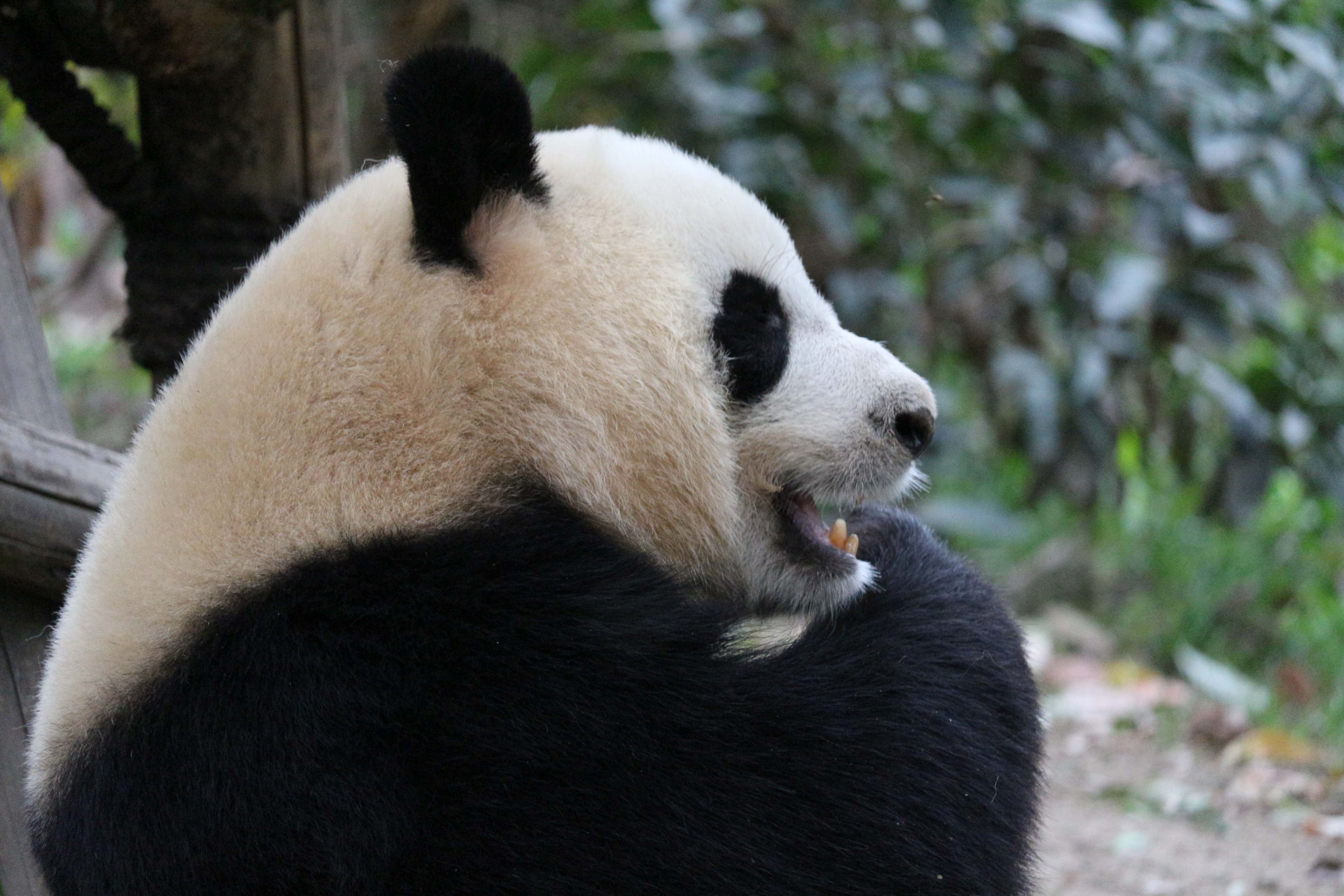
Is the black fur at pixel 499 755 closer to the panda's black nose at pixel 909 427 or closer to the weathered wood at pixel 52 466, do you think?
the panda's black nose at pixel 909 427

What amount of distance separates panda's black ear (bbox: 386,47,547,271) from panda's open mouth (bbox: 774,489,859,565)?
0.65m

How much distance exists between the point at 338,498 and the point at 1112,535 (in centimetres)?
492

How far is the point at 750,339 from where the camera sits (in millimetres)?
2068

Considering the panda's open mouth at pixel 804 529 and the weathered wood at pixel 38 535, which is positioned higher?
the panda's open mouth at pixel 804 529

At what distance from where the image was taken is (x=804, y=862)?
1.73m

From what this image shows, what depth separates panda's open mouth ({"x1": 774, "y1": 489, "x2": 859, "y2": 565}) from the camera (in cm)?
216

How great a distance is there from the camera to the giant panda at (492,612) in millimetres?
1661

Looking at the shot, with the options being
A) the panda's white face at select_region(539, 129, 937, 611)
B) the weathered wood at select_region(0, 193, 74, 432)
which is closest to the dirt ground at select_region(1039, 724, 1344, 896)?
the panda's white face at select_region(539, 129, 937, 611)

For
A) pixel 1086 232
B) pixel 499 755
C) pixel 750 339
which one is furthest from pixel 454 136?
pixel 1086 232

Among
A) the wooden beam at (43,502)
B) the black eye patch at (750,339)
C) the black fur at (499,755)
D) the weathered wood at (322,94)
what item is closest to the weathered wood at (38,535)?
the wooden beam at (43,502)

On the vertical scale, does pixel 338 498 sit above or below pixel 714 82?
above

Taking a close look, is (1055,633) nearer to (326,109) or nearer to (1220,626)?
(1220,626)

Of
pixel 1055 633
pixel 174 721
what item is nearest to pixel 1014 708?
pixel 174 721

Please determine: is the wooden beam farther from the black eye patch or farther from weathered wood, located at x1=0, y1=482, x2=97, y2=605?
the black eye patch
